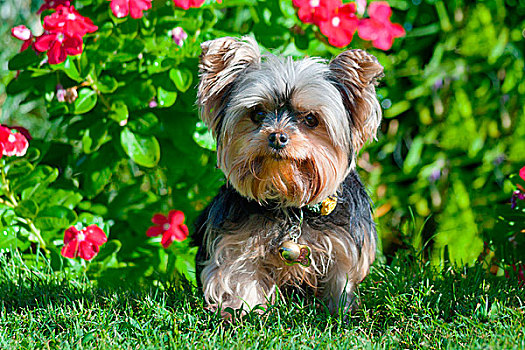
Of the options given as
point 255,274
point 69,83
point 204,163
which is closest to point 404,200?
point 204,163

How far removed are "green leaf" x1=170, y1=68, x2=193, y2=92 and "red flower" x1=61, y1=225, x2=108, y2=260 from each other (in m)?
Result: 1.01

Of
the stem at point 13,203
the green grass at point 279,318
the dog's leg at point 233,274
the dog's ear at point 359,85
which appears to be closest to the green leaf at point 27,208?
the stem at point 13,203

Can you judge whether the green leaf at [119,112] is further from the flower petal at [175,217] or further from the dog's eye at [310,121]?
the dog's eye at [310,121]

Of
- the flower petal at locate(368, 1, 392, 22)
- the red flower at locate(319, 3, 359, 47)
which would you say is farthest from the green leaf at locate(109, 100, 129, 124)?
the flower petal at locate(368, 1, 392, 22)

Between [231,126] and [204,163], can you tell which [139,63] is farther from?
[231,126]

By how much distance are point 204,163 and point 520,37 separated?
2.71 meters

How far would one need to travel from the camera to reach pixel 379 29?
4281 millimetres

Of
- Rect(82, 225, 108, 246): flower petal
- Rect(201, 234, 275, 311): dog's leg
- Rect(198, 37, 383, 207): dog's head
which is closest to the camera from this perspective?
Rect(198, 37, 383, 207): dog's head

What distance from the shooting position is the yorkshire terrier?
10.5 ft

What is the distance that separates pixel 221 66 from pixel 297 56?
109 cm

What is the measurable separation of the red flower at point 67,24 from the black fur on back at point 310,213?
1.24 metres

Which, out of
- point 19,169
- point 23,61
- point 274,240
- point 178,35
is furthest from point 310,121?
point 19,169

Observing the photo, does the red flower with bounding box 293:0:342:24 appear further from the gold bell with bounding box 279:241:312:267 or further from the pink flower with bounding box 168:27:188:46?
the gold bell with bounding box 279:241:312:267

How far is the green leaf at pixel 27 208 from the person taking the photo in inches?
164
